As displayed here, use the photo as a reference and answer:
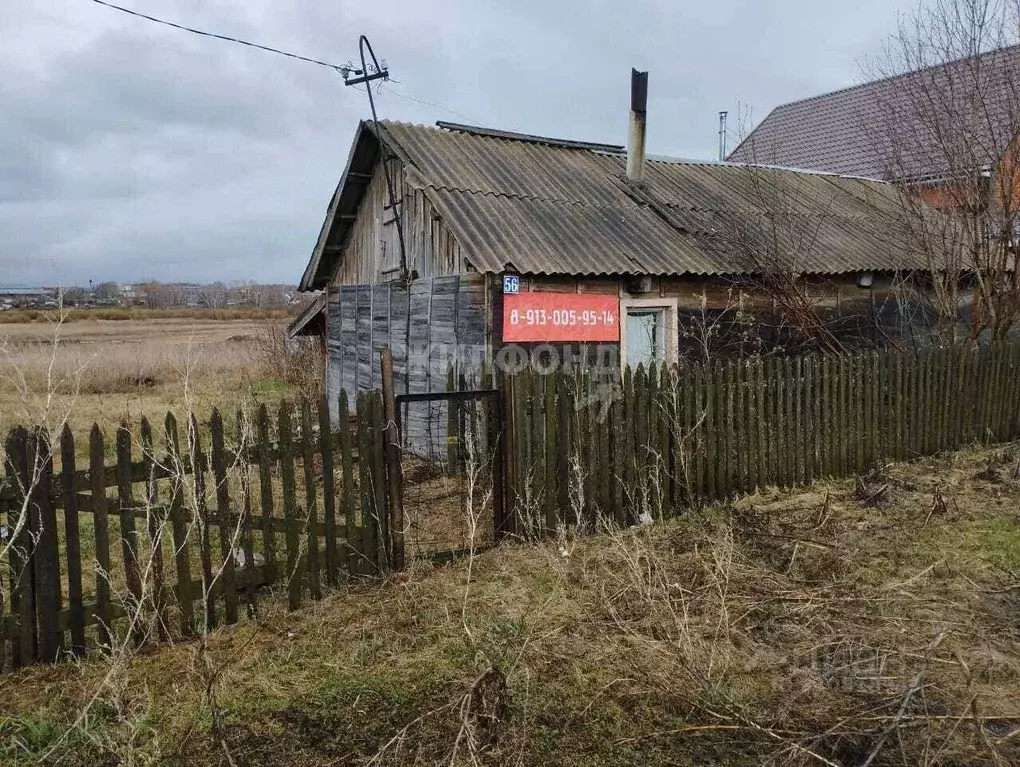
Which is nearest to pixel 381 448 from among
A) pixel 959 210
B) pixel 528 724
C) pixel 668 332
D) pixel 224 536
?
pixel 224 536

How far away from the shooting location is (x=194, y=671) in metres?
3.36

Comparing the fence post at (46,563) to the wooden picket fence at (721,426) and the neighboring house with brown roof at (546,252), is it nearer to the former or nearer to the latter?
the wooden picket fence at (721,426)

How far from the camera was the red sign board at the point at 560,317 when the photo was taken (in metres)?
8.00

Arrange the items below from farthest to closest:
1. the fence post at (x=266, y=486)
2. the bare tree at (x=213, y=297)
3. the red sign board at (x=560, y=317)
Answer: the bare tree at (x=213, y=297) < the red sign board at (x=560, y=317) < the fence post at (x=266, y=486)

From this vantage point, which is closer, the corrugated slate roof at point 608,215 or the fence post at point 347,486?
the fence post at point 347,486

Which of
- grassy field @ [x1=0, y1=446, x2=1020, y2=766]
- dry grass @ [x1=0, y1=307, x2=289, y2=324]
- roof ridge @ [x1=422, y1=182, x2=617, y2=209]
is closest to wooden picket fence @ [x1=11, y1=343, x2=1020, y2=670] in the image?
grassy field @ [x1=0, y1=446, x2=1020, y2=766]

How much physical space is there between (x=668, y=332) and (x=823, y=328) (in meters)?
2.37

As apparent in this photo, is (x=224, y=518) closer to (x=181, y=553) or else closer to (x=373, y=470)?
(x=181, y=553)

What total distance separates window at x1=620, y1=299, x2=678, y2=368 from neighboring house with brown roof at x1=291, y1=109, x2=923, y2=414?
22mm

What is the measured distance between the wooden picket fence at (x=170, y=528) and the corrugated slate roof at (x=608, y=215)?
382 centimetres

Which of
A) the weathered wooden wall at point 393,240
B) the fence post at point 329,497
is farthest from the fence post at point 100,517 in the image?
the weathered wooden wall at point 393,240

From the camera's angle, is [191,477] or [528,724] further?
[191,477]

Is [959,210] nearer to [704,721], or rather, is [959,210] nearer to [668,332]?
[668,332]

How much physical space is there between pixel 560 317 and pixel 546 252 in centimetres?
81
